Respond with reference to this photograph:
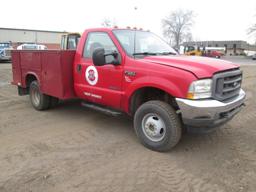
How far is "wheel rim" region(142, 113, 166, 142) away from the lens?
4198 millimetres

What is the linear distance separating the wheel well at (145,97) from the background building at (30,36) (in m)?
42.5

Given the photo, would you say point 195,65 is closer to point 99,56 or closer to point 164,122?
point 164,122

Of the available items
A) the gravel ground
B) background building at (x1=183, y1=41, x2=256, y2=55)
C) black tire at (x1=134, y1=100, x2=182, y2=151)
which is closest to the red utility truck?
black tire at (x1=134, y1=100, x2=182, y2=151)

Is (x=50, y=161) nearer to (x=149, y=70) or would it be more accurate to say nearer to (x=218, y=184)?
(x=149, y=70)

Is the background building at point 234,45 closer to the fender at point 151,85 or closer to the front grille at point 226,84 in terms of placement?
the front grille at point 226,84

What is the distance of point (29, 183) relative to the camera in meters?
3.27

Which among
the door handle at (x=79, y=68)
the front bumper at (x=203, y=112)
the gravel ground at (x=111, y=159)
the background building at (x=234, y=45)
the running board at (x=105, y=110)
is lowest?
the gravel ground at (x=111, y=159)

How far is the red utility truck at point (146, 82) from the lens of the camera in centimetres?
378

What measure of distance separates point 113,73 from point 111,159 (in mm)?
1571

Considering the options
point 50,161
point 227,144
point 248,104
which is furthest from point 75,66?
point 248,104

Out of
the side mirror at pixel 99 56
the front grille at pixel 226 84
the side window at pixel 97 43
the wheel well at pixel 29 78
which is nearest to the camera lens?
the front grille at pixel 226 84

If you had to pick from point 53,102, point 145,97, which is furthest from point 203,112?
point 53,102

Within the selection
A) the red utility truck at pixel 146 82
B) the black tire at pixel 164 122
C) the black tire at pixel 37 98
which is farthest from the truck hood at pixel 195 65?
the black tire at pixel 37 98

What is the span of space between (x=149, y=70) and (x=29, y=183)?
2.38 meters
